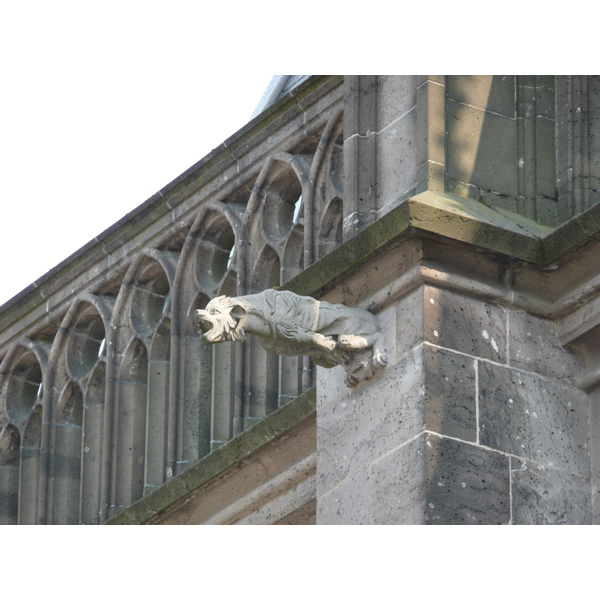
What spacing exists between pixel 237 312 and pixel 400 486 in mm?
982

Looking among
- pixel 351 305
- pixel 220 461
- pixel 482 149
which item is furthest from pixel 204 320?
pixel 220 461

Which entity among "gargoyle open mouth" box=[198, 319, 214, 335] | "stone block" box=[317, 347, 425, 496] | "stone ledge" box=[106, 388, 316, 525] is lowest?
"stone block" box=[317, 347, 425, 496]

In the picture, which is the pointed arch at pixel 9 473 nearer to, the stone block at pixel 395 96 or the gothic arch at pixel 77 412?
the gothic arch at pixel 77 412

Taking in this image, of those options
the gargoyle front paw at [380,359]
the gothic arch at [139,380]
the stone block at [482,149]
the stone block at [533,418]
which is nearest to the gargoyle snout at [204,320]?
the gargoyle front paw at [380,359]

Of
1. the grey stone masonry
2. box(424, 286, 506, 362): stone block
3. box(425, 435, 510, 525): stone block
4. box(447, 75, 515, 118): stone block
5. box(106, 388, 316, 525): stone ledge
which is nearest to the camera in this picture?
box(425, 435, 510, 525): stone block

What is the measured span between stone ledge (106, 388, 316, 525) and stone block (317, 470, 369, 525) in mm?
1555

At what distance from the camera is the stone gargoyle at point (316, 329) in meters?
9.12

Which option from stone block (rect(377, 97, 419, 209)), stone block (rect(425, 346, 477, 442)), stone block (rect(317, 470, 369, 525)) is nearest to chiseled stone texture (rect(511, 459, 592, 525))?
stone block (rect(425, 346, 477, 442))

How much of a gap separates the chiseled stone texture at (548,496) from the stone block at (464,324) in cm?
53

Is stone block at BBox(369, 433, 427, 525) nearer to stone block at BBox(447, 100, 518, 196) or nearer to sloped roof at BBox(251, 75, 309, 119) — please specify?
stone block at BBox(447, 100, 518, 196)

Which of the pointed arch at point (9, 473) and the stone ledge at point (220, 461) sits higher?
the pointed arch at point (9, 473)

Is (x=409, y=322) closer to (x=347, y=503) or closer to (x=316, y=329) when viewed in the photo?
(x=316, y=329)

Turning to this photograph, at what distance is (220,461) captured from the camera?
1163 cm

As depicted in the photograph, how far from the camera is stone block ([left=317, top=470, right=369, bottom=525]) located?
908 centimetres
